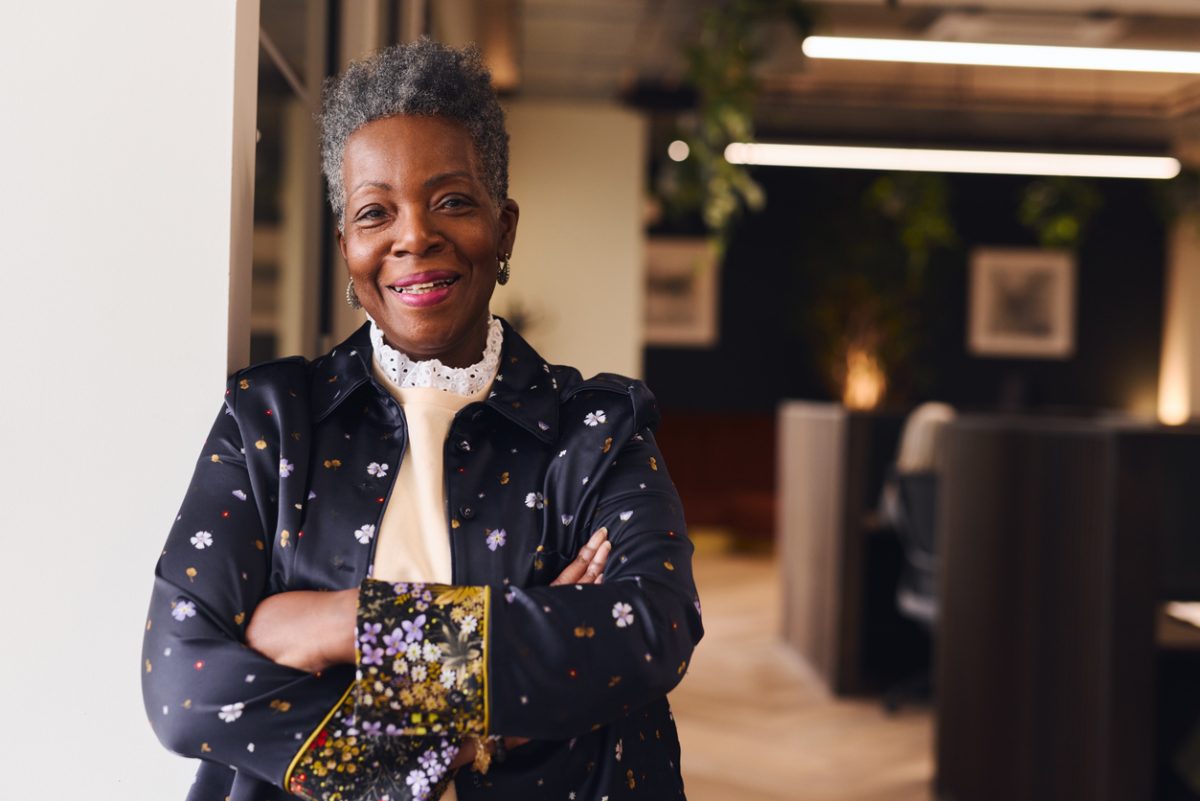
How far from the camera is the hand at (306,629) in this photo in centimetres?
111

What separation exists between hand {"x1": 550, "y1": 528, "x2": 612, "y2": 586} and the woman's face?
0.28 meters

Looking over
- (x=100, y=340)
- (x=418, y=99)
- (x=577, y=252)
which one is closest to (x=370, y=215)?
(x=418, y=99)

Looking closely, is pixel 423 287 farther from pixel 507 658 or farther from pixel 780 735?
pixel 780 735

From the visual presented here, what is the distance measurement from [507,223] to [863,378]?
28.3 ft

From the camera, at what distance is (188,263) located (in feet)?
4.65

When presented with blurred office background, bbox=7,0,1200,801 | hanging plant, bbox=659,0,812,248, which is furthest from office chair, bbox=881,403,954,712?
hanging plant, bbox=659,0,812,248

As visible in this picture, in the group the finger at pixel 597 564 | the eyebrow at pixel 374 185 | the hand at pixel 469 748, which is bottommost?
the hand at pixel 469 748

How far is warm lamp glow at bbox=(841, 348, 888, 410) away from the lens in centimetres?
966

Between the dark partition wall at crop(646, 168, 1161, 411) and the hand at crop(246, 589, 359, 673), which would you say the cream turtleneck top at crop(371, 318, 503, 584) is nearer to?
the hand at crop(246, 589, 359, 673)

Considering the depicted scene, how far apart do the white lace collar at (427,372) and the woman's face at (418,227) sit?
0.04 meters

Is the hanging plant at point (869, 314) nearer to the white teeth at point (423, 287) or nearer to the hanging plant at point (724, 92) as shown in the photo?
the hanging plant at point (724, 92)

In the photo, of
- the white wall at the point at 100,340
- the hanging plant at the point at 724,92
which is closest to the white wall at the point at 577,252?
the hanging plant at the point at 724,92

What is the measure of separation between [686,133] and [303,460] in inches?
178

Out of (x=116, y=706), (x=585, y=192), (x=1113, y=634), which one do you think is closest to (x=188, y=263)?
(x=116, y=706)
